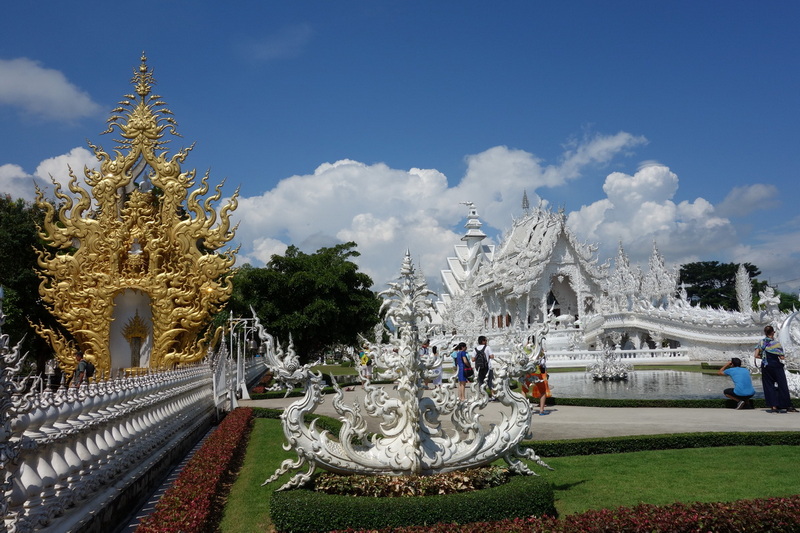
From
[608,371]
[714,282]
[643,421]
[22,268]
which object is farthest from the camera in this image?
[714,282]

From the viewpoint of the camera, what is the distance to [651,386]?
19609 millimetres

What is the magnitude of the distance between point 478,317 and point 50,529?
133 ft

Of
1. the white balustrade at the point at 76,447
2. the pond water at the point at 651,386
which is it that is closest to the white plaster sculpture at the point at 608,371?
the pond water at the point at 651,386

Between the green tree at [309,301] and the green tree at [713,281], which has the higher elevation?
the green tree at [713,281]

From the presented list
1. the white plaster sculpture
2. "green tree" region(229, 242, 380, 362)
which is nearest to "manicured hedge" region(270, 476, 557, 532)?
the white plaster sculpture

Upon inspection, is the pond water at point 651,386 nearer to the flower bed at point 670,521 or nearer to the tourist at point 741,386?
the tourist at point 741,386

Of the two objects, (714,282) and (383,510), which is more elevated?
(714,282)

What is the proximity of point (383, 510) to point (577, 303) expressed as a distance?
40258 mm

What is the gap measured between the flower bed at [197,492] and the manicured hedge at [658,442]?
4.36 meters

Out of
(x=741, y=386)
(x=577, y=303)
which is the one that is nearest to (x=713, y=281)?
(x=577, y=303)

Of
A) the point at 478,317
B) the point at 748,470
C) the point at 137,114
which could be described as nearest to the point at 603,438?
the point at 748,470

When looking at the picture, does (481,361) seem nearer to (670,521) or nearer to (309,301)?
(670,521)

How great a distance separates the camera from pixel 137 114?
13.5 metres

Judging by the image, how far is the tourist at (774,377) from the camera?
41.2 ft
